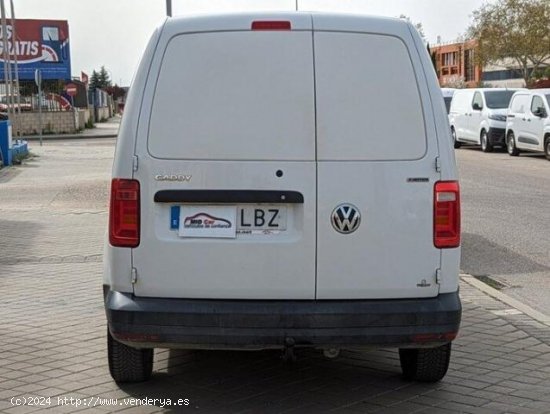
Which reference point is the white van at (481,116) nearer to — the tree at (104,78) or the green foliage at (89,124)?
the green foliage at (89,124)

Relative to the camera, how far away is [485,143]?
2889cm

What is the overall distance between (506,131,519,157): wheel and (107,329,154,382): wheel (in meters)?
22.9

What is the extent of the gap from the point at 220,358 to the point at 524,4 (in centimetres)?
5372

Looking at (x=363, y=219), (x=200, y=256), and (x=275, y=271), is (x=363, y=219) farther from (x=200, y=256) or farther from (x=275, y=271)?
(x=200, y=256)

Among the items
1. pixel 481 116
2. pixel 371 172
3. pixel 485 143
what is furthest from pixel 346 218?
pixel 481 116

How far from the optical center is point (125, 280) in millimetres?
4750

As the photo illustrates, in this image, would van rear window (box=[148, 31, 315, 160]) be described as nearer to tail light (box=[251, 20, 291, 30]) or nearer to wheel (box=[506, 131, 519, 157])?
tail light (box=[251, 20, 291, 30])

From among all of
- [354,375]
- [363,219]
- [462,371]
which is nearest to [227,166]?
[363,219]

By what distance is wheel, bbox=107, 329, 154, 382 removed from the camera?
5.28m

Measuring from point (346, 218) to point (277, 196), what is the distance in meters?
0.38

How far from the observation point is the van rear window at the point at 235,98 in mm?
4668

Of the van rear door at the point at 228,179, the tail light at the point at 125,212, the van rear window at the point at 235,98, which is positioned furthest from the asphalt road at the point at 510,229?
the tail light at the point at 125,212


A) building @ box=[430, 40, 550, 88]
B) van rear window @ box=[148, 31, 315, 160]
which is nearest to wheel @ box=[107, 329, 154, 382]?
van rear window @ box=[148, 31, 315, 160]

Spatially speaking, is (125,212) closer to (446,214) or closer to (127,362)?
(127,362)
